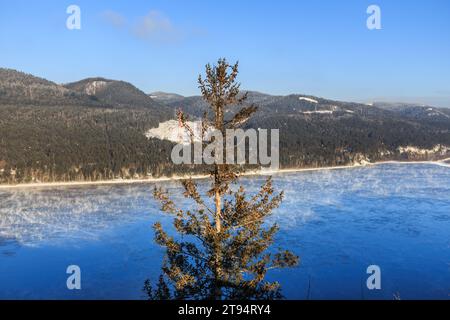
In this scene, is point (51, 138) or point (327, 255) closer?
point (327, 255)

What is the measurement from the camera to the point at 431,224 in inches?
2665

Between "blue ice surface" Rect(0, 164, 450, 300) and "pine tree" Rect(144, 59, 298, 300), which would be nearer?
"pine tree" Rect(144, 59, 298, 300)

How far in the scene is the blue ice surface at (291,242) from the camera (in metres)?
42.8

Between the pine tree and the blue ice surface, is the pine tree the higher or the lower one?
the higher one

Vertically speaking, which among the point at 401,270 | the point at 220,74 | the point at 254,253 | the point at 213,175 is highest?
the point at 220,74

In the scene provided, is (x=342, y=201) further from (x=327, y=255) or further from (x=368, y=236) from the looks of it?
(x=327, y=255)

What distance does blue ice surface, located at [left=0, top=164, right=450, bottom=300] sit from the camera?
4278 centimetres

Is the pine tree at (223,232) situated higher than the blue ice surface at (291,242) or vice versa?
the pine tree at (223,232)

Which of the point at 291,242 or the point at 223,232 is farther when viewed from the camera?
the point at 291,242

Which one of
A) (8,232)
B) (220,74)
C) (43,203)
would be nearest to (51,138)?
(43,203)

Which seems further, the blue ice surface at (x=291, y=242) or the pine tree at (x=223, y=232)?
the blue ice surface at (x=291, y=242)

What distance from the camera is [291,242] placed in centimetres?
5684

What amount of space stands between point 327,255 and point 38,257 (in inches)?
1198

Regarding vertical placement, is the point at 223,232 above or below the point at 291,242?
above
